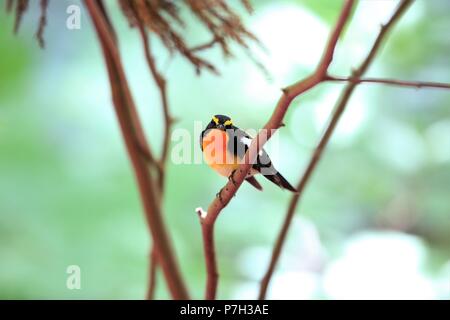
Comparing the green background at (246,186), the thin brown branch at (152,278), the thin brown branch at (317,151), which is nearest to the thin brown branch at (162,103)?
the thin brown branch at (152,278)

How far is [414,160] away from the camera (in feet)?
4.96

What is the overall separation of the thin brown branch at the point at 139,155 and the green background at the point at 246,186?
1.21 ft

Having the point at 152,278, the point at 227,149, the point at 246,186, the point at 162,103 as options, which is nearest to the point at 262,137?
the point at 227,149

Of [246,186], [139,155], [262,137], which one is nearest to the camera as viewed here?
[262,137]

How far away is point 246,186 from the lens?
1377 millimetres

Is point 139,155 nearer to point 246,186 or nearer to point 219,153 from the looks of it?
point 219,153

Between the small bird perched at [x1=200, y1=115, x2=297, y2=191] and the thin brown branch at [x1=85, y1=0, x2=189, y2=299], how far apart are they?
0.13 metres

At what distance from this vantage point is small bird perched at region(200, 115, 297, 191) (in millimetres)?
767

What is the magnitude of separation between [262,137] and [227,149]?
20 cm

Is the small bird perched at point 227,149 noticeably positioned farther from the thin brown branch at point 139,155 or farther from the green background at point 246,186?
the green background at point 246,186

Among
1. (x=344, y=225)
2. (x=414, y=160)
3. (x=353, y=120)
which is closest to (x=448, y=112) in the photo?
(x=414, y=160)

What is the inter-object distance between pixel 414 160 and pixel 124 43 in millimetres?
762

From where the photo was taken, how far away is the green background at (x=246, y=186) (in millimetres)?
1299
